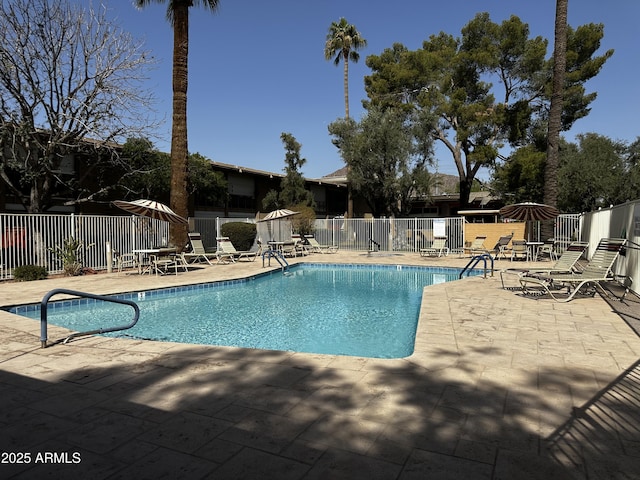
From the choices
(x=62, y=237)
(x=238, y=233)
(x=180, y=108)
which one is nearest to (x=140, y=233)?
(x=62, y=237)

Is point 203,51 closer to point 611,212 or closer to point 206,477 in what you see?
point 611,212

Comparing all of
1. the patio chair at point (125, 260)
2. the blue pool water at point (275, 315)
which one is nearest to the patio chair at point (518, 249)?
the blue pool water at point (275, 315)

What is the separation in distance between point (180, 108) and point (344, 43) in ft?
61.2

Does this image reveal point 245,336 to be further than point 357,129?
No

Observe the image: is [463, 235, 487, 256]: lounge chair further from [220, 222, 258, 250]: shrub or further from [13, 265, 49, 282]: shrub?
[13, 265, 49, 282]: shrub

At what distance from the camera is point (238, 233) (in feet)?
66.6

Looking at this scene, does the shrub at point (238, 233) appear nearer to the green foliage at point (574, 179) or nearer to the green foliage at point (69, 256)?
the green foliage at point (69, 256)

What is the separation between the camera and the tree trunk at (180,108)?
14.2 metres

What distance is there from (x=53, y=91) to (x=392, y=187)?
629 inches

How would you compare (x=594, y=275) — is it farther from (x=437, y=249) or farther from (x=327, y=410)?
(x=437, y=249)

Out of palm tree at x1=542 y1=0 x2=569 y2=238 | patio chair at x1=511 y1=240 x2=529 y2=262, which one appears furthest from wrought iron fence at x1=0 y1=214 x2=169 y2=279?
palm tree at x1=542 y1=0 x2=569 y2=238

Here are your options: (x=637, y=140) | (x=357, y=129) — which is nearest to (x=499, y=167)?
(x=357, y=129)

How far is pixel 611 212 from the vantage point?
Answer: 426 inches

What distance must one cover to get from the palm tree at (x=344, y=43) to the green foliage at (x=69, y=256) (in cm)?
2179
